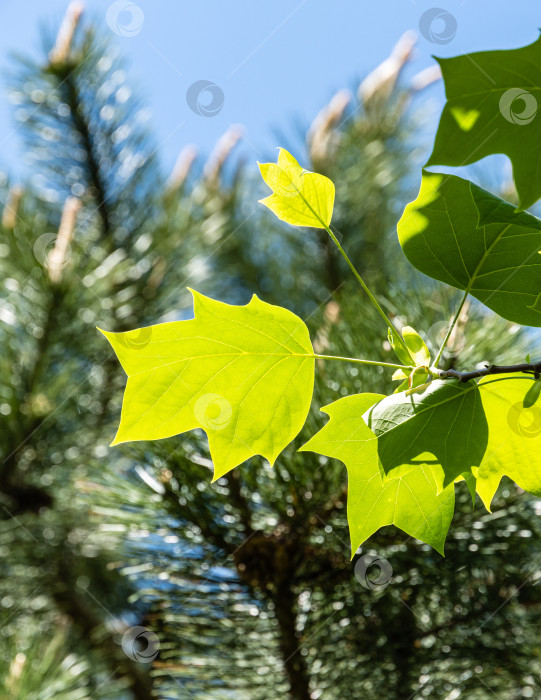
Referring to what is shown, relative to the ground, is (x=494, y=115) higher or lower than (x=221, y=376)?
higher

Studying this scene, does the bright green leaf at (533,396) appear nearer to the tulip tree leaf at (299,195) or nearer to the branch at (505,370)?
the branch at (505,370)

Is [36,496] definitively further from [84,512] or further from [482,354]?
[482,354]

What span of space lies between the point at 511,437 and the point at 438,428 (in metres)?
0.06

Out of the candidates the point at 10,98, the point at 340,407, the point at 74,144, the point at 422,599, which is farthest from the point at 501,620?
the point at 10,98

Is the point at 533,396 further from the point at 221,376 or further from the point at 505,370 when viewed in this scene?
the point at 221,376

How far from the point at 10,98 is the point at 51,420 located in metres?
0.60

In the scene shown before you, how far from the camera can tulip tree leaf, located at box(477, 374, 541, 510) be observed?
315 millimetres

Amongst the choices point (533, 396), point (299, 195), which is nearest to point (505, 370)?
point (533, 396)

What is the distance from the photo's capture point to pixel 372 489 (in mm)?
333


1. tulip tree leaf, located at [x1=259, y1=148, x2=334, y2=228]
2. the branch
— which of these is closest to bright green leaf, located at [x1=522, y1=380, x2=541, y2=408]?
the branch

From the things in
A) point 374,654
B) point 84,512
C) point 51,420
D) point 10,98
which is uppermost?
point 374,654

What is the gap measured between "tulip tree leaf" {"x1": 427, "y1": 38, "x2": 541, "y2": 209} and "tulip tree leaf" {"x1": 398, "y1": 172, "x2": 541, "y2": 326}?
0.15ft

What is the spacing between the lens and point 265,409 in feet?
1.07

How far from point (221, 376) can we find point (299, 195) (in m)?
0.09
